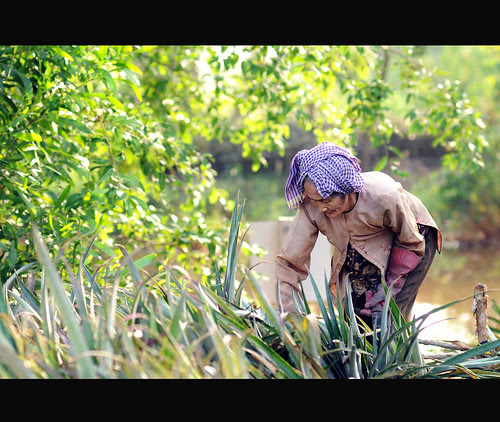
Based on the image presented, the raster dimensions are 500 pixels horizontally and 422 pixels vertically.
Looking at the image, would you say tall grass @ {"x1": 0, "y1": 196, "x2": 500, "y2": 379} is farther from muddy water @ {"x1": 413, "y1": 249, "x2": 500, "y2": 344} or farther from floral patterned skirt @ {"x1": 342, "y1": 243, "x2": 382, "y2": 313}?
muddy water @ {"x1": 413, "y1": 249, "x2": 500, "y2": 344}

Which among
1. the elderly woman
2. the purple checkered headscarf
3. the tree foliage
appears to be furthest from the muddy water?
the purple checkered headscarf

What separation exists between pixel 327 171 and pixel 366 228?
37cm

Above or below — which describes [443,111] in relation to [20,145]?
above

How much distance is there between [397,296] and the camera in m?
2.78

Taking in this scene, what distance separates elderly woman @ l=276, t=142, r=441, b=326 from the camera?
7.93 ft

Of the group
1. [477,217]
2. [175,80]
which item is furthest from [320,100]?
[477,217]

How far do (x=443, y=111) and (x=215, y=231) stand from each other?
186cm

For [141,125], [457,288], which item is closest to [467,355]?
[141,125]

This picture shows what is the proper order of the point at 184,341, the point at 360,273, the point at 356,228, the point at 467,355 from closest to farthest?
1. the point at 184,341
2. the point at 467,355
3. the point at 356,228
4. the point at 360,273

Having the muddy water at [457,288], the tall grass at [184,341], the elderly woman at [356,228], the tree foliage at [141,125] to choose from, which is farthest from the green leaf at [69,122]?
the muddy water at [457,288]

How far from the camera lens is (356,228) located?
2.60m

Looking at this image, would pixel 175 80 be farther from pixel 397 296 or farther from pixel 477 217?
pixel 477 217

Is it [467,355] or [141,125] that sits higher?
[141,125]

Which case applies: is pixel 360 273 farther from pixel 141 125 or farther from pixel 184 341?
pixel 141 125
